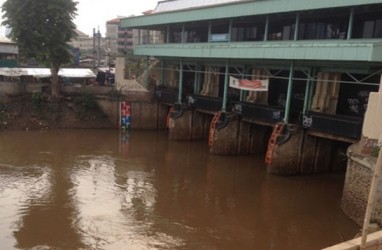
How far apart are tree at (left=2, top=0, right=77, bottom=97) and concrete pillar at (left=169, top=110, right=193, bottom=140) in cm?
1059

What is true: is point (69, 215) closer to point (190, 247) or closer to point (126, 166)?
point (190, 247)

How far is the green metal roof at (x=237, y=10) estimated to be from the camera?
19.7 meters

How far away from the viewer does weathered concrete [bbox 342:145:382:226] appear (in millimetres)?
14750

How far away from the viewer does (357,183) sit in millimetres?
15352

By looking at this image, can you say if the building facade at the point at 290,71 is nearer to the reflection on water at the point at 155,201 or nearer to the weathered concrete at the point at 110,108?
the reflection on water at the point at 155,201

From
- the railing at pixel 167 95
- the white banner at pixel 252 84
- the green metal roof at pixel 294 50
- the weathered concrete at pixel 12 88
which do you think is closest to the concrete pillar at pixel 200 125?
the railing at pixel 167 95

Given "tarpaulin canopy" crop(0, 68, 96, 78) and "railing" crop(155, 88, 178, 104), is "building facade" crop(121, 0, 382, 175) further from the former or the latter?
"tarpaulin canopy" crop(0, 68, 96, 78)

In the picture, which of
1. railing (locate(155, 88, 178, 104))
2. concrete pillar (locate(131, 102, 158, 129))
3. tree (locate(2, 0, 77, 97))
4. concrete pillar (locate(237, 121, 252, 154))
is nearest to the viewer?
concrete pillar (locate(237, 121, 252, 154))

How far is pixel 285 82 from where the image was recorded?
1051 inches

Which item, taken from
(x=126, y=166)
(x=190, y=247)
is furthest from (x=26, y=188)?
(x=190, y=247)

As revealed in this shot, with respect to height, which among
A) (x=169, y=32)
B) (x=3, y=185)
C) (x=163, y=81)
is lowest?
(x=3, y=185)

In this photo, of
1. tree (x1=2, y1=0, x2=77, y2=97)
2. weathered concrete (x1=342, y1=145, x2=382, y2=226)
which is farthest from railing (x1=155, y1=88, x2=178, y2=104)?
weathered concrete (x1=342, y1=145, x2=382, y2=226)

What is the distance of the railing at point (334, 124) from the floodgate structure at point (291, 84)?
5 centimetres

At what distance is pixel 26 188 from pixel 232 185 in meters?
10.0
